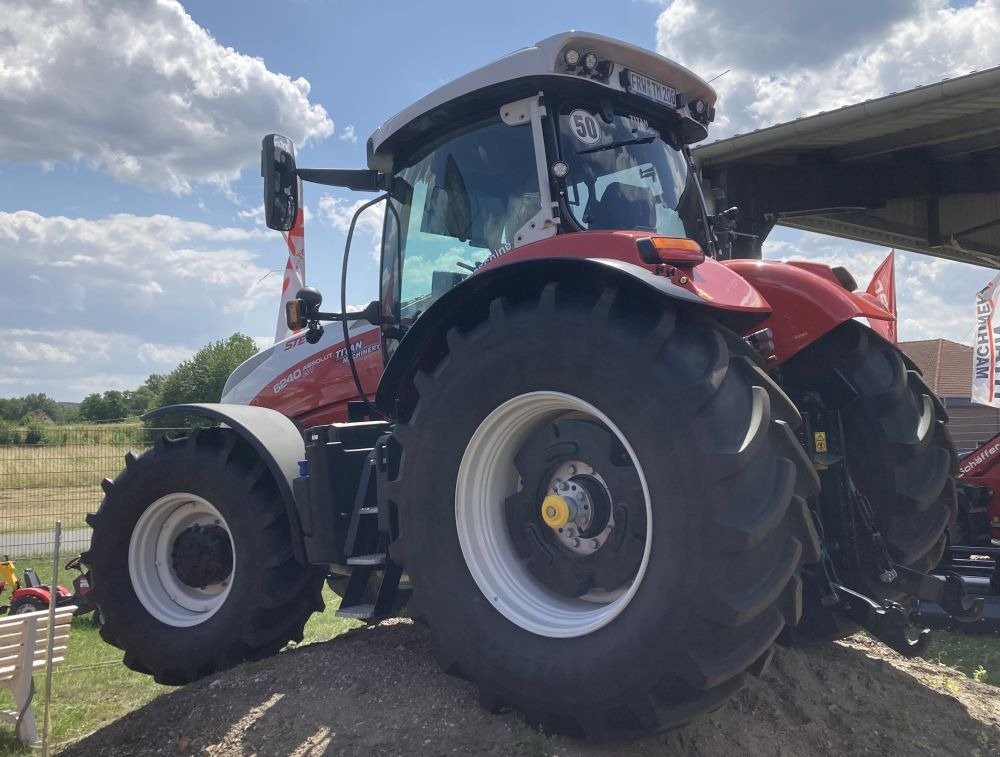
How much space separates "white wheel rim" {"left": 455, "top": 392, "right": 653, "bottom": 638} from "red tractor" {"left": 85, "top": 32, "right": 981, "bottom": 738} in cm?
1

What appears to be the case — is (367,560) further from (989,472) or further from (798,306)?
(989,472)

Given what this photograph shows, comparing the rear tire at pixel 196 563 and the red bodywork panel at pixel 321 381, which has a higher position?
the red bodywork panel at pixel 321 381

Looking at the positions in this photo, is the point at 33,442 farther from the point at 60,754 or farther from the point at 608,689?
the point at 608,689

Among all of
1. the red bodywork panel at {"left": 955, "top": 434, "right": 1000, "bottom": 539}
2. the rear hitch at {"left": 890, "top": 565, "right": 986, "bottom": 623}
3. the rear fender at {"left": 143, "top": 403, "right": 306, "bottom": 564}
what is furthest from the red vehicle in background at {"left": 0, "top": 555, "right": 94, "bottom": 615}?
Answer: the red bodywork panel at {"left": 955, "top": 434, "right": 1000, "bottom": 539}

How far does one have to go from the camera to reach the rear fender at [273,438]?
420cm

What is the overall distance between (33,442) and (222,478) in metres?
12.0

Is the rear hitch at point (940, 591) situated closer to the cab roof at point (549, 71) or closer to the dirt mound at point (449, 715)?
the dirt mound at point (449, 715)

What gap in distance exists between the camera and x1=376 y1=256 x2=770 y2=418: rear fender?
2883mm

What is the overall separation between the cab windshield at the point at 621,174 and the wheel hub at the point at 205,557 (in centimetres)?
260

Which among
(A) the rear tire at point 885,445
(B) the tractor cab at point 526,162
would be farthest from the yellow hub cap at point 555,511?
(A) the rear tire at point 885,445

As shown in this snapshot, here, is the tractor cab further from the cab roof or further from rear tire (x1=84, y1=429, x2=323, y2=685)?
rear tire (x1=84, y1=429, x2=323, y2=685)

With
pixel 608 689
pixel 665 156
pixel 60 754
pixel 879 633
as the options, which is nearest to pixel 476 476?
pixel 608 689

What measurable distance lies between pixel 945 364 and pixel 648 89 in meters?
28.6

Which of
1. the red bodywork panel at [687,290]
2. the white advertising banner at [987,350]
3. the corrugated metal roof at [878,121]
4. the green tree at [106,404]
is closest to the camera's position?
the red bodywork panel at [687,290]
